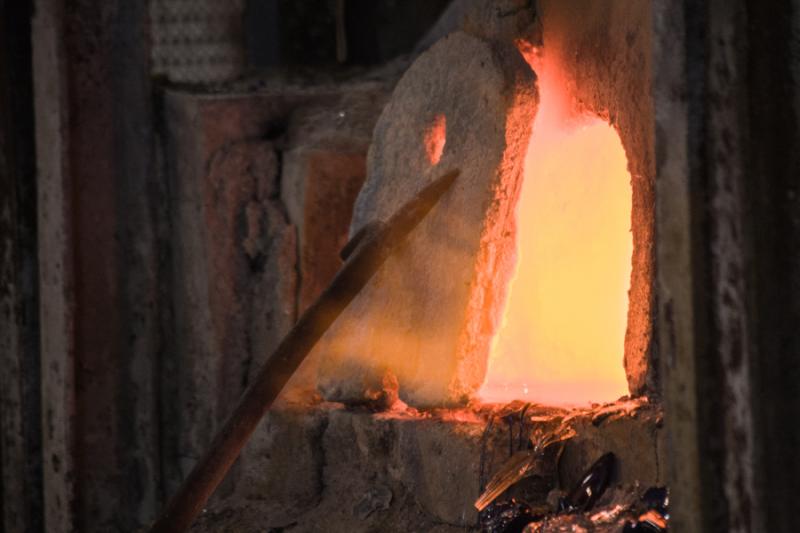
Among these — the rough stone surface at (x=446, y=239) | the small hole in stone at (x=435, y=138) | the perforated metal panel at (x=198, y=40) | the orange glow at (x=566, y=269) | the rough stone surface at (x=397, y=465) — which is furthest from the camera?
the perforated metal panel at (x=198, y=40)

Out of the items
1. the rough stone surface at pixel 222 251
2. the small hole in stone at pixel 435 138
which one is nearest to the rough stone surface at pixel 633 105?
the small hole in stone at pixel 435 138

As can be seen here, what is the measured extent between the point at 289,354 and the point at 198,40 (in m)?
1.40

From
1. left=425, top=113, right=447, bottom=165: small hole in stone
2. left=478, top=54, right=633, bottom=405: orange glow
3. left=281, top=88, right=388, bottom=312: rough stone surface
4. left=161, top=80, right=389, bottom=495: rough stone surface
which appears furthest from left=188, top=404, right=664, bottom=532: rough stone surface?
left=425, top=113, right=447, bottom=165: small hole in stone

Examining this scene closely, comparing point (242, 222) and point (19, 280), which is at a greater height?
point (242, 222)

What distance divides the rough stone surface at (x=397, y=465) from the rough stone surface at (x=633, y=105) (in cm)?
15

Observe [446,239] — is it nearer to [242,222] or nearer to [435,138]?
[435,138]

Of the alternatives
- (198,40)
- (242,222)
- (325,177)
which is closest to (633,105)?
(325,177)

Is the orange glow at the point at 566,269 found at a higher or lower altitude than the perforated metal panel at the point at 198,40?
lower

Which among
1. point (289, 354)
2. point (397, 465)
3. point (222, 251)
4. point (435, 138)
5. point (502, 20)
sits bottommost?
point (397, 465)

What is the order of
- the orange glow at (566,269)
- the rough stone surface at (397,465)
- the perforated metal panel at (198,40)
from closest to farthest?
the rough stone surface at (397,465)
the orange glow at (566,269)
the perforated metal panel at (198,40)

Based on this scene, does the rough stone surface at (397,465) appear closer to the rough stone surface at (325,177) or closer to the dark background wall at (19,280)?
the rough stone surface at (325,177)

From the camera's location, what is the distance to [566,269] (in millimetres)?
3252

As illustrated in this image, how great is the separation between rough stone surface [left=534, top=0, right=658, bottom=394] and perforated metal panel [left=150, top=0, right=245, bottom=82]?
1.34 m

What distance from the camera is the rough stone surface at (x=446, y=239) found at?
2969 millimetres
